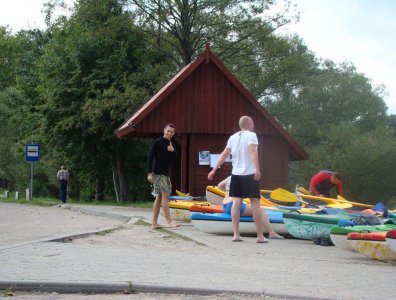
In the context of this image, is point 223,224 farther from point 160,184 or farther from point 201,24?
point 201,24

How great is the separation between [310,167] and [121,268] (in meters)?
45.6

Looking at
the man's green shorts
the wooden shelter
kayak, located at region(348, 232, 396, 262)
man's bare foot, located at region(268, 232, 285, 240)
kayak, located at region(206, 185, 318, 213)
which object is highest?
the wooden shelter

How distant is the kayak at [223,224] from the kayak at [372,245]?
302 centimetres

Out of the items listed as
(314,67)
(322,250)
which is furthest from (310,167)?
(322,250)

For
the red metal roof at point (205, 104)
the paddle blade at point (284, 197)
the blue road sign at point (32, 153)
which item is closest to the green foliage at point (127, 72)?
the blue road sign at point (32, 153)

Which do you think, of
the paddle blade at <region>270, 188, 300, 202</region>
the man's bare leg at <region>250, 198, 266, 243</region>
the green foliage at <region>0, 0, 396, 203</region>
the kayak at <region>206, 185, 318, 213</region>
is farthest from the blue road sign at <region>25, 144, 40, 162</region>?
the man's bare leg at <region>250, 198, 266, 243</region>

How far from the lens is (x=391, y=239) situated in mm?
7590

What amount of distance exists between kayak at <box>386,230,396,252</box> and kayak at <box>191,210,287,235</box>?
11.8ft

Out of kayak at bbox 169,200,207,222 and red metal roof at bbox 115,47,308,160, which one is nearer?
kayak at bbox 169,200,207,222

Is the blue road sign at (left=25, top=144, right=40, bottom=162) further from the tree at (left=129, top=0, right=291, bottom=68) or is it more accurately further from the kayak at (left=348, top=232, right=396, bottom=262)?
the kayak at (left=348, top=232, right=396, bottom=262)

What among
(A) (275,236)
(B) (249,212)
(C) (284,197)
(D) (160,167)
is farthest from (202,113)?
(A) (275,236)

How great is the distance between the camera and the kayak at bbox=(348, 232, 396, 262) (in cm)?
802

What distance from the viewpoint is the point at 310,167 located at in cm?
5144

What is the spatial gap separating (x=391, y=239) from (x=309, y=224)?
2629 mm
